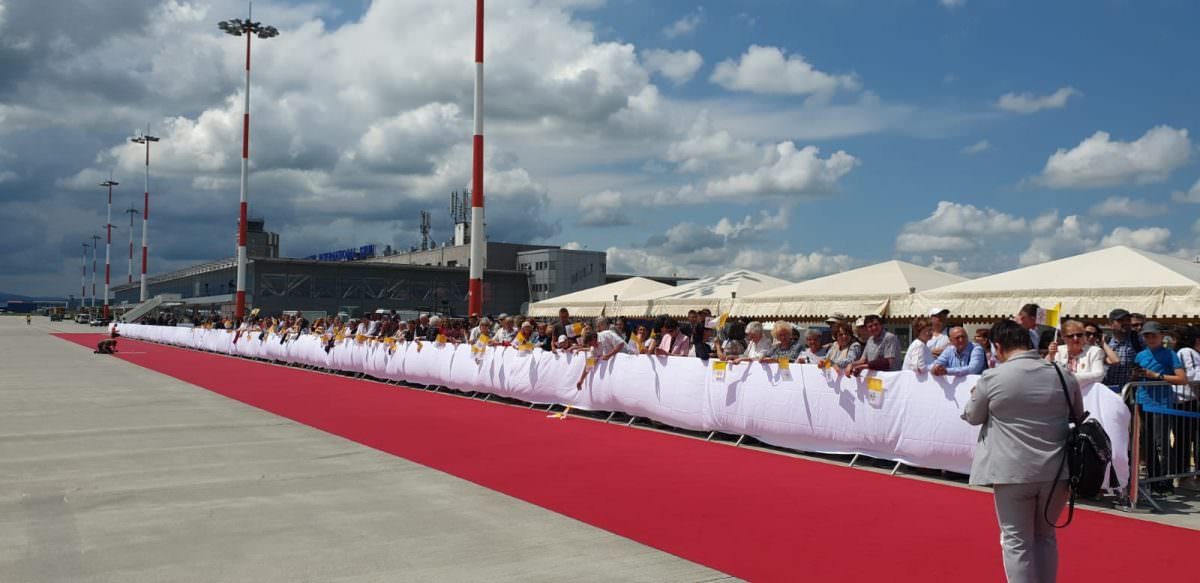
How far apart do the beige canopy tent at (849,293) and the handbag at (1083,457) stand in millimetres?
11402

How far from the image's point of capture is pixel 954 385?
8.86 meters

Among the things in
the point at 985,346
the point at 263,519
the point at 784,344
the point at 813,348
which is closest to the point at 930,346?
the point at 985,346

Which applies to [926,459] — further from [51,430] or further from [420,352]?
[420,352]

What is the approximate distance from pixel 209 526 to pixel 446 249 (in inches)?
3862

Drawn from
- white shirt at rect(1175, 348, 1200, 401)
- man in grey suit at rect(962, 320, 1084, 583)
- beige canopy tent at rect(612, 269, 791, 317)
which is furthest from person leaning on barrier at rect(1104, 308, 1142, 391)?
beige canopy tent at rect(612, 269, 791, 317)

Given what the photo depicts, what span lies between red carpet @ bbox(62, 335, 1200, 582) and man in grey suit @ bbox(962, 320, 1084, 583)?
1001 millimetres

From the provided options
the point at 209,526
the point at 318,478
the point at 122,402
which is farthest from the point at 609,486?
the point at 122,402

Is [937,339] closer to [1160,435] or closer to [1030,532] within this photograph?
[1160,435]

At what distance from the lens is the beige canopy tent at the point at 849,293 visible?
16375 millimetres

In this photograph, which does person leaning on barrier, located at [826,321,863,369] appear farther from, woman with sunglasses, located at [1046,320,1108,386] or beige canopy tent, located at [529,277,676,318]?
beige canopy tent, located at [529,277,676,318]

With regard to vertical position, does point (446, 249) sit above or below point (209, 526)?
above

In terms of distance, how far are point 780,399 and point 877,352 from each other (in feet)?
4.44

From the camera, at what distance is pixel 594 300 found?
78.1ft

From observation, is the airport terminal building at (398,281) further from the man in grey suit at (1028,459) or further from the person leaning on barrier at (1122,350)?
the man in grey suit at (1028,459)
